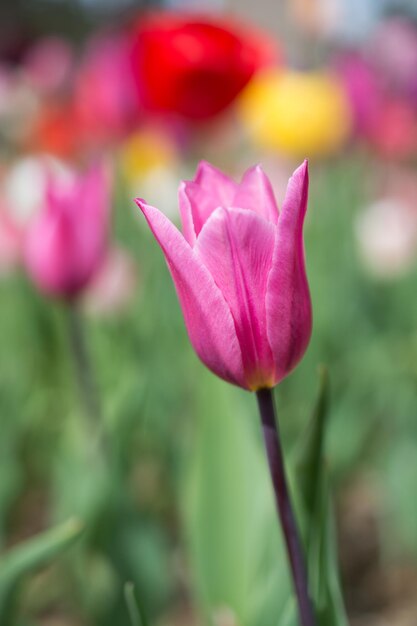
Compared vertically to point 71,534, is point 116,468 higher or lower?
lower

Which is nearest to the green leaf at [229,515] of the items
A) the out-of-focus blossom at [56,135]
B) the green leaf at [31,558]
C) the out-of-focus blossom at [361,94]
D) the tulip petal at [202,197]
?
the green leaf at [31,558]

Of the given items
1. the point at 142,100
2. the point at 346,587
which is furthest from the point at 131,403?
the point at 142,100

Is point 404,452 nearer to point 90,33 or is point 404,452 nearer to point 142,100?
point 142,100

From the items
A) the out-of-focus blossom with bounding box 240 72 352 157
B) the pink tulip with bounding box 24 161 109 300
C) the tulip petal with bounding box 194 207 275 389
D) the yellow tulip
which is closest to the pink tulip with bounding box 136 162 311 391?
the tulip petal with bounding box 194 207 275 389

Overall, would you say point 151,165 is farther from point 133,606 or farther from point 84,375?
point 133,606

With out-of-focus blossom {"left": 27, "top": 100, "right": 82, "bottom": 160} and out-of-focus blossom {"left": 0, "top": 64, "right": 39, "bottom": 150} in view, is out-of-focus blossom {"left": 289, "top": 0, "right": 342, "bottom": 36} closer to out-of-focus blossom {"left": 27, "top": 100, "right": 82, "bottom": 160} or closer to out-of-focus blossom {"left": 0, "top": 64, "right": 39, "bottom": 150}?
out-of-focus blossom {"left": 27, "top": 100, "right": 82, "bottom": 160}

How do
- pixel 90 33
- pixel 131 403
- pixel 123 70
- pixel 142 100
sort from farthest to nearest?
pixel 90 33 → pixel 123 70 → pixel 142 100 → pixel 131 403

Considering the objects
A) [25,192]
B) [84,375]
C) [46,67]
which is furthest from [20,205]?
[46,67]
